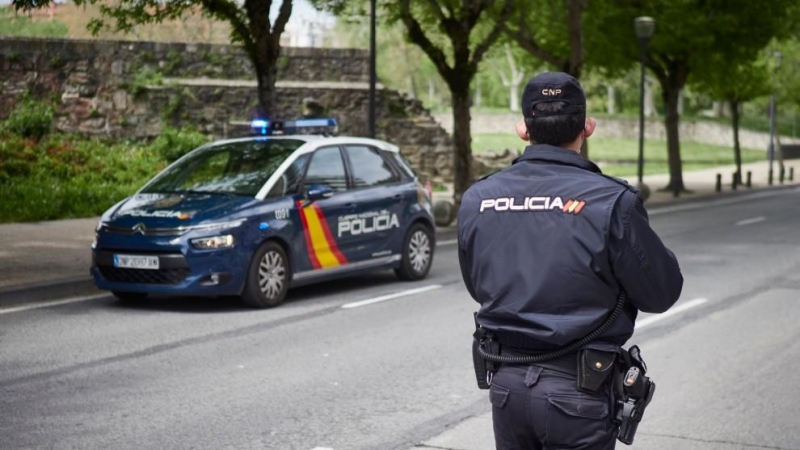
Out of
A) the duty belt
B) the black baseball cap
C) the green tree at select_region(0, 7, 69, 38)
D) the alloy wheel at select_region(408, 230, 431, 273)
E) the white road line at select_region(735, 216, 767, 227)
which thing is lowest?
the white road line at select_region(735, 216, 767, 227)

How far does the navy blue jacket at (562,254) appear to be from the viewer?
11.9 feet

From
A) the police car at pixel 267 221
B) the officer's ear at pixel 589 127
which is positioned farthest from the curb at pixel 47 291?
the officer's ear at pixel 589 127

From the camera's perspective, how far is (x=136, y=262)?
38.0 feet

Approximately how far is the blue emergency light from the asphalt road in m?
2.04

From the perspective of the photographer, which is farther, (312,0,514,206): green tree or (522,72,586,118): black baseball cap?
(312,0,514,206): green tree

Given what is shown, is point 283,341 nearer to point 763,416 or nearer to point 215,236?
point 215,236

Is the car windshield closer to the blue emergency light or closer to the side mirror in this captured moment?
the side mirror

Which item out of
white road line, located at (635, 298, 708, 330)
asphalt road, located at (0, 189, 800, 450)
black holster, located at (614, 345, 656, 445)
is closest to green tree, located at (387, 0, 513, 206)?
asphalt road, located at (0, 189, 800, 450)

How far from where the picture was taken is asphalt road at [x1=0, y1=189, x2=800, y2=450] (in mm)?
6980

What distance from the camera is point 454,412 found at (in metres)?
7.54

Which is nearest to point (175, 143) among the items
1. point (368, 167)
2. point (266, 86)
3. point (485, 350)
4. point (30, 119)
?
point (30, 119)

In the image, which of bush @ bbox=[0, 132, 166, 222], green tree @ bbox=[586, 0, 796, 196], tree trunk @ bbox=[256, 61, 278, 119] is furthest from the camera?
green tree @ bbox=[586, 0, 796, 196]

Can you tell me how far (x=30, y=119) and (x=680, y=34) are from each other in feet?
51.1

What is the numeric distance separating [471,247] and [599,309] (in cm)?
45
